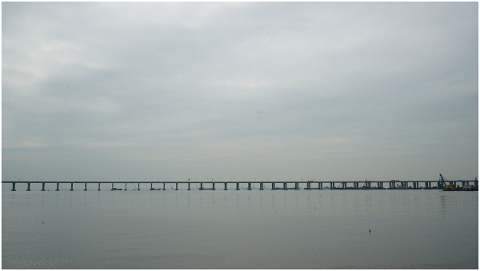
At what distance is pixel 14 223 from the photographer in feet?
154

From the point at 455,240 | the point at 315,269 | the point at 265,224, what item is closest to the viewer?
the point at 315,269

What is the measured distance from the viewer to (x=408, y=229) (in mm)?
39781

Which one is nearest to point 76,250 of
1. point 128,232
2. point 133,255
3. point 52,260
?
point 52,260

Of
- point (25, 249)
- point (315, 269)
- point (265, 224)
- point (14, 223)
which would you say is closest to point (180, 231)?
point (265, 224)

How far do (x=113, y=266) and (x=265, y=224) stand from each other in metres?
23.8

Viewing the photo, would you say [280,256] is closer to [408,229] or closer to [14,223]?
[408,229]

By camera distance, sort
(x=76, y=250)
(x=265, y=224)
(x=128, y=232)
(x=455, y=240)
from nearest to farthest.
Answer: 1. (x=76, y=250)
2. (x=455, y=240)
3. (x=128, y=232)
4. (x=265, y=224)

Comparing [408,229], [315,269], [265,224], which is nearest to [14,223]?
[265,224]

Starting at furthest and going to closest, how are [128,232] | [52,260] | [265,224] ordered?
[265,224] < [128,232] < [52,260]

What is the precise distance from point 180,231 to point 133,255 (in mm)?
12332

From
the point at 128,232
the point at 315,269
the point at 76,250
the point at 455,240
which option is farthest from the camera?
the point at 128,232

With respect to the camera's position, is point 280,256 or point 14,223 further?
point 14,223

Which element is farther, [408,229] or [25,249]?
[408,229]

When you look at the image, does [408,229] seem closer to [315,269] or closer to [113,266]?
Answer: [315,269]
